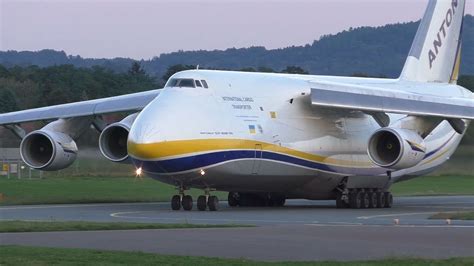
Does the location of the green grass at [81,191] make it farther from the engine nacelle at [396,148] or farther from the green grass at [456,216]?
the green grass at [456,216]

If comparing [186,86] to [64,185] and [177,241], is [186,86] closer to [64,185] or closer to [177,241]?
[64,185]

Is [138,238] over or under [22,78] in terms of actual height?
under

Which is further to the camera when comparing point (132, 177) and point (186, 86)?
point (132, 177)

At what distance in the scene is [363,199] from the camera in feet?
116

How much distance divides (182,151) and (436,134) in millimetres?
11073

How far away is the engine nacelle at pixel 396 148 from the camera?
1296 inches

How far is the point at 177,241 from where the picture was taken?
18.9 meters

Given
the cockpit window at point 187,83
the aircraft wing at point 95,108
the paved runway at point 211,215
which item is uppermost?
the cockpit window at point 187,83

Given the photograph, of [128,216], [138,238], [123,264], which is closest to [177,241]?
[138,238]

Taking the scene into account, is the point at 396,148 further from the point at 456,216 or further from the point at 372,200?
the point at 456,216

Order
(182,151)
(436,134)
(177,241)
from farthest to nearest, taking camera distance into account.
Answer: (436,134)
(182,151)
(177,241)

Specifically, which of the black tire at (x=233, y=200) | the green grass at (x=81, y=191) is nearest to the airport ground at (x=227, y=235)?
the green grass at (x=81, y=191)

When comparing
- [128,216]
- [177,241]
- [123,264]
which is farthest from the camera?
[128,216]

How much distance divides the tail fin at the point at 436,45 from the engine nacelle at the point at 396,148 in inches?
297
